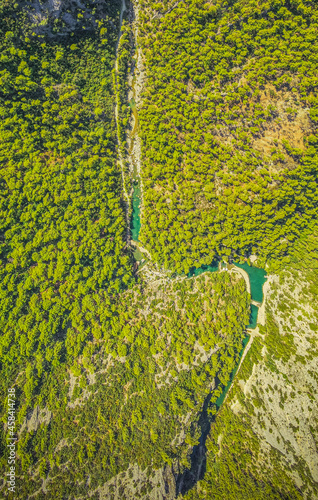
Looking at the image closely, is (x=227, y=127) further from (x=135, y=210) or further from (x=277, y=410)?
(x=277, y=410)

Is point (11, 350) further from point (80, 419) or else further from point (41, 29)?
point (41, 29)

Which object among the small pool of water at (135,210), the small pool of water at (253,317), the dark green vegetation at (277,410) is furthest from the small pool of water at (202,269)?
the small pool of water at (135,210)

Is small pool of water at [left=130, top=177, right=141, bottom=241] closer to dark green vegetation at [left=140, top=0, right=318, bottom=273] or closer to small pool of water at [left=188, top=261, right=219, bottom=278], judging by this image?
dark green vegetation at [left=140, top=0, right=318, bottom=273]

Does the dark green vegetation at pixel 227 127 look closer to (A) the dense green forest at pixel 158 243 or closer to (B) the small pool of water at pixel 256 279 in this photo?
(A) the dense green forest at pixel 158 243

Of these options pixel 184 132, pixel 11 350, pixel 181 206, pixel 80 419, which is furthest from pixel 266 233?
pixel 11 350

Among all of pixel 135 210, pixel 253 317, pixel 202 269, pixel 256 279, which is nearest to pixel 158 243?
pixel 135 210

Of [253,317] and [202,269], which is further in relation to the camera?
[202,269]
